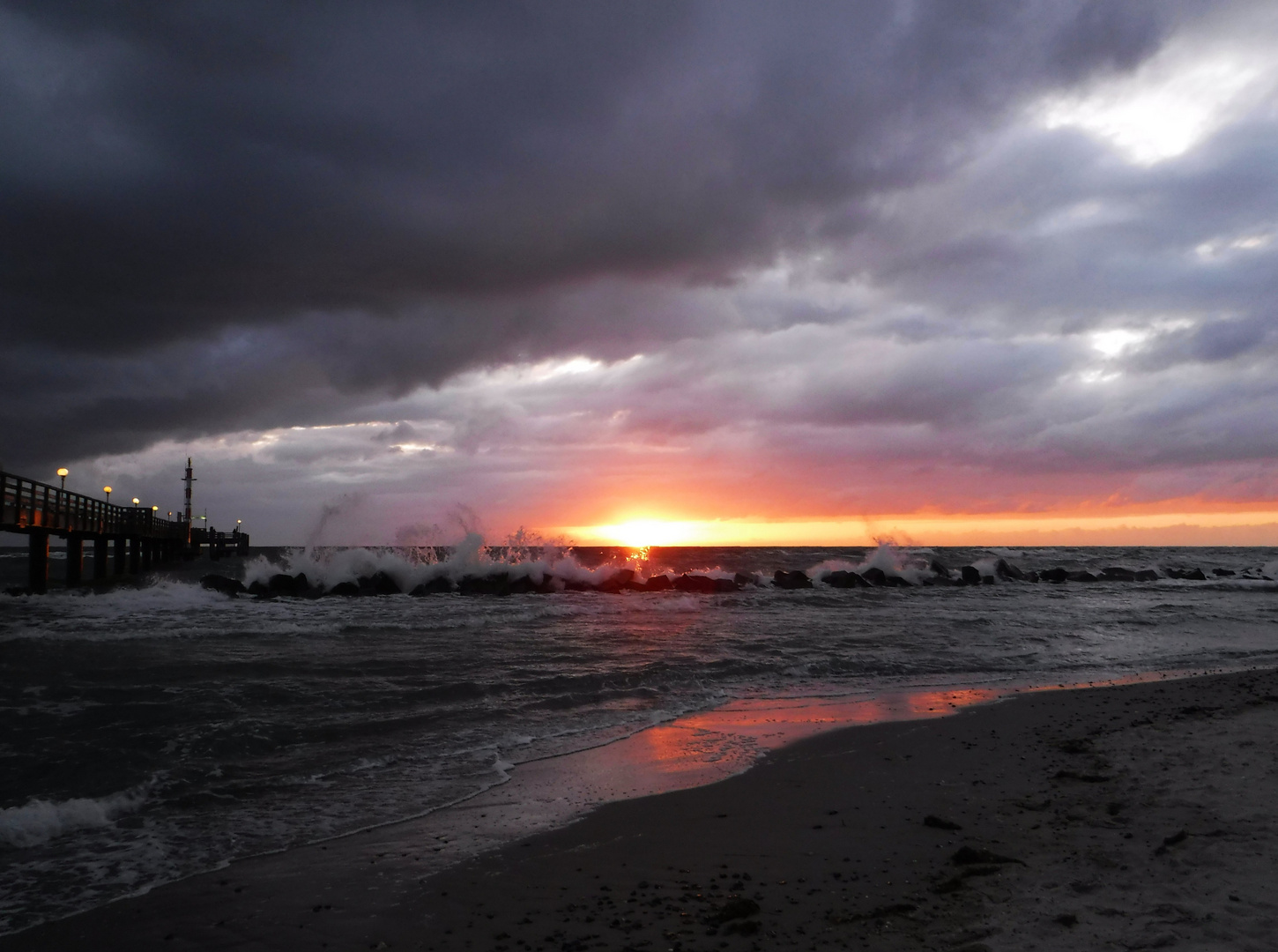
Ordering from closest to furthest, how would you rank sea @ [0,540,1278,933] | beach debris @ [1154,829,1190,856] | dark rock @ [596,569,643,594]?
beach debris @ [1154,829,1190,856], sea @ [0,540,1278,933], dark rock @ [596,569,643,594]

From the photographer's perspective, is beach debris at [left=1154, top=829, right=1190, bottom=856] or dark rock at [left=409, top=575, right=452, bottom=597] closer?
beach debris at [left=1154, top=829, right=1190, bottom=856]

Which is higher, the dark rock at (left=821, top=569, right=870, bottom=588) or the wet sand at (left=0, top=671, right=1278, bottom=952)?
the wet sand at (left=0, top=671, right=1278, bottom=952)

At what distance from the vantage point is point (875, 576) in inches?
1738

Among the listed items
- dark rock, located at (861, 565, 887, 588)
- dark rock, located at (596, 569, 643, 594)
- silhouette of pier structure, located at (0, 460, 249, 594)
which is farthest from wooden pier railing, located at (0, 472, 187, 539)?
dark rock, located at (861, 565, 887, 588)

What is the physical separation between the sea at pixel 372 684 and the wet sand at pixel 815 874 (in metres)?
0.98

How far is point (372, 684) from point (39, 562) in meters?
25.6

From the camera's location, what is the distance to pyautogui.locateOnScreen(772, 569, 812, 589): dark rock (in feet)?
136

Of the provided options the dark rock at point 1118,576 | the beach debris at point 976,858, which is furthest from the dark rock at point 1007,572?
the beach debris at point 976,858

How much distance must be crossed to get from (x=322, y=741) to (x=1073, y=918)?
8.12 meters

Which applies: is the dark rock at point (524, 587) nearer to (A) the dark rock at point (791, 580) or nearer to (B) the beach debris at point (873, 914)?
(A) the dark rock at point (791, 580)

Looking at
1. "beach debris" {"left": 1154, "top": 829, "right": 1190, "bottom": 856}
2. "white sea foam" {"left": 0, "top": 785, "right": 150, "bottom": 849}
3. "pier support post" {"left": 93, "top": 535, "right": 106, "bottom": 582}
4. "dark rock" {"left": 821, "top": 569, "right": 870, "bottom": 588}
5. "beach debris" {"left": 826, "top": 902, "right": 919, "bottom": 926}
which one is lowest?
"dark rock" {"left": 821, "top": 569, "right": 870, "bottom": 588}

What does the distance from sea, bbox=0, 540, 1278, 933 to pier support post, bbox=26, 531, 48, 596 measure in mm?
1014

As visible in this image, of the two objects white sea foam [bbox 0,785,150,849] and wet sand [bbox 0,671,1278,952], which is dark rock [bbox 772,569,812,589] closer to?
wet sand [bbox 0,671,1278,952]

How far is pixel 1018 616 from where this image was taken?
2548 centimetres
